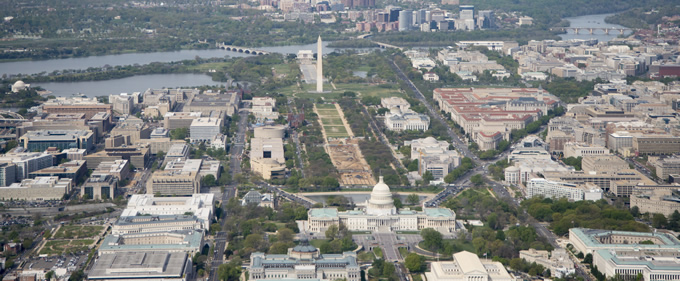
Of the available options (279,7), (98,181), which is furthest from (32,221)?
(279,7)

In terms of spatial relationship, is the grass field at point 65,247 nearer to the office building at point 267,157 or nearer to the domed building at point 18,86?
the office building at point 267,157

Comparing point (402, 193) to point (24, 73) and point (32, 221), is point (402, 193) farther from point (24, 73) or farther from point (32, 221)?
point (24, 73)

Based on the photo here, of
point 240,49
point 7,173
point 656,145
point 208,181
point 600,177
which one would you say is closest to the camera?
point 7,173

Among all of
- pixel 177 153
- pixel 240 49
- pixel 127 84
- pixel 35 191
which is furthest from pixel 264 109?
pixel 240 49

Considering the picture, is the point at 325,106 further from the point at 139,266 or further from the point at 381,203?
the point at 139,266

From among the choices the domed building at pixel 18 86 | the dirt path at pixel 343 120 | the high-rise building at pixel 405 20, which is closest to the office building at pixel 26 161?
the dirt path at pixel 343 120
